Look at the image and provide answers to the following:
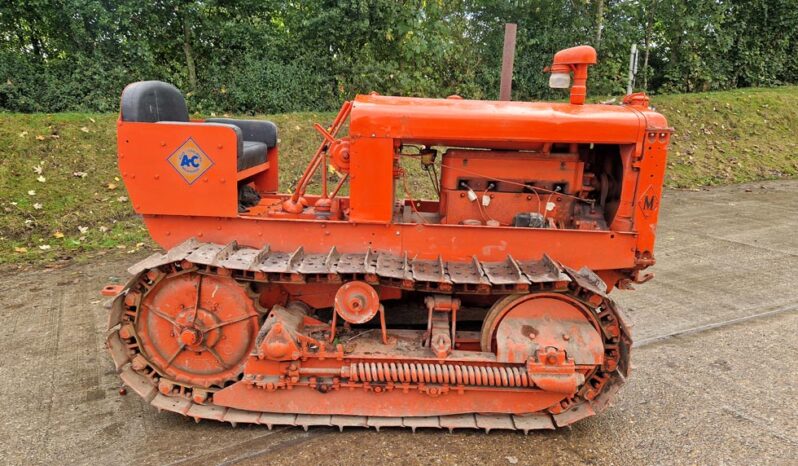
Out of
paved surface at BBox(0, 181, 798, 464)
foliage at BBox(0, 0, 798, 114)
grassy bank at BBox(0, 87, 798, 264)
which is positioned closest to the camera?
paved surface at BBox(0, 181, 798, 464)

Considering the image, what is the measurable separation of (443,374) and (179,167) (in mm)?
2276

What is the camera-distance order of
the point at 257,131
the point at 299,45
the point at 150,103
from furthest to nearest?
the point at 299,45 → the point at 257,131 → the point at 150,103

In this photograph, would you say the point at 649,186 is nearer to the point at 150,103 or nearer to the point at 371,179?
the point at 371,179

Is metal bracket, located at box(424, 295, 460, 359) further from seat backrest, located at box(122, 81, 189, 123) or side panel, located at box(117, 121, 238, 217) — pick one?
seat backrest, located at box(122, 81, 189, 123)

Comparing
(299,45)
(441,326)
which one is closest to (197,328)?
(441,326)

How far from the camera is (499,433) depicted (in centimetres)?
369

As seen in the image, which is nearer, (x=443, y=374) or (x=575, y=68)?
(x=443, y=374)

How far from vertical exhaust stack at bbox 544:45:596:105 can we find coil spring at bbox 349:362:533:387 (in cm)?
199

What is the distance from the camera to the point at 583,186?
411cm

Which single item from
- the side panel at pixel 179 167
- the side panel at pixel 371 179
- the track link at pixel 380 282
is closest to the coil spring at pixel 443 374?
the track link at pixel 380 282

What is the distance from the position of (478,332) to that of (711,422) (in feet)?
5.61

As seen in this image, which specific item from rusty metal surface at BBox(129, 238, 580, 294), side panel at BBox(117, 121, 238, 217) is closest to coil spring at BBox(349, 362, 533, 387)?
rusty metal surface at BBox(129, 238, 580, 294)

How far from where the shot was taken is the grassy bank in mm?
7219

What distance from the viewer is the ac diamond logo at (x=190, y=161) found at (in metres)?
3.77
